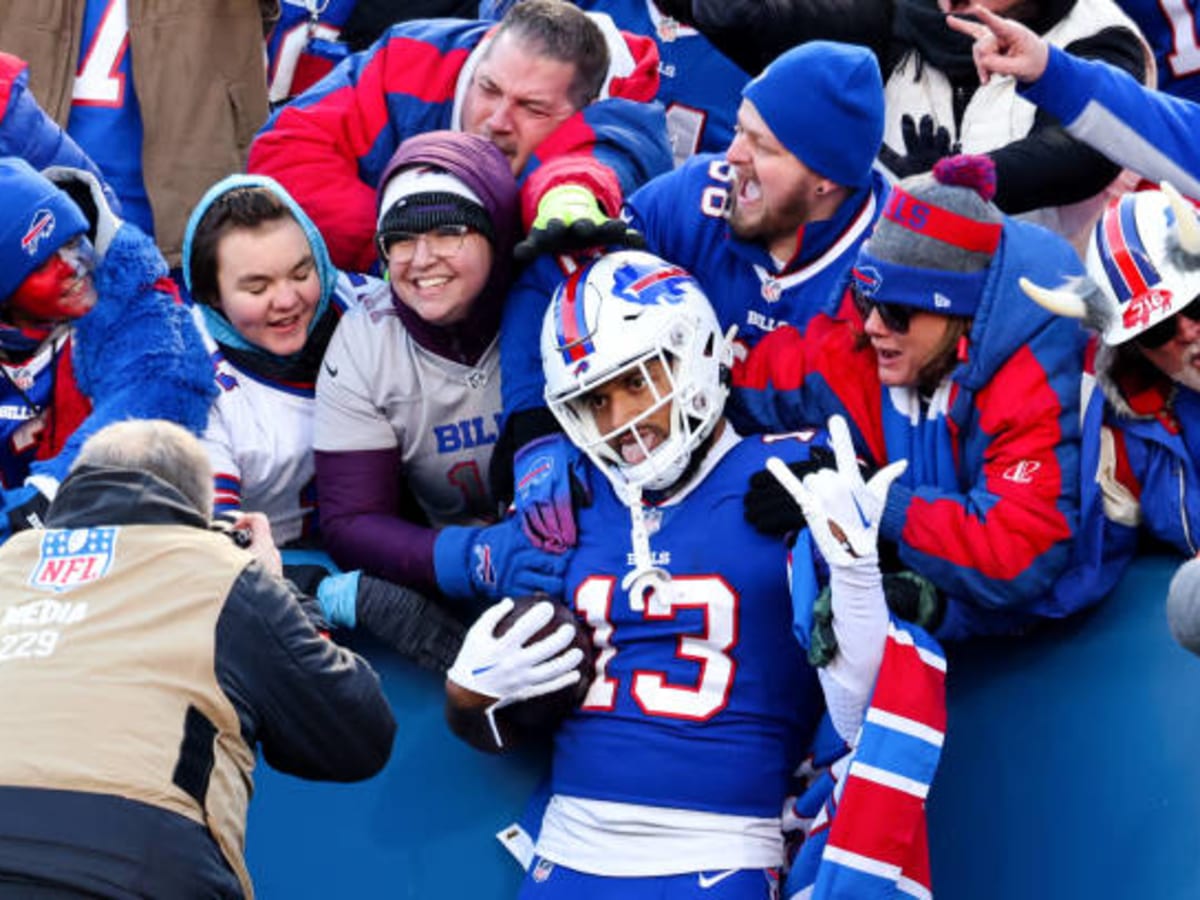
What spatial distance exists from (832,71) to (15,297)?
1777 mm

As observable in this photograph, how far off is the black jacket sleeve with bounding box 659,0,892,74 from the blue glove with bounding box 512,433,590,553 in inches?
57.0

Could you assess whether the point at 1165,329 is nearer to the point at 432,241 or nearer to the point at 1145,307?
the point at 1145,307

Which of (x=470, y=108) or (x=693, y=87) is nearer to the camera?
(x=470, y=108)

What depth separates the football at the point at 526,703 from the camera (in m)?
3.84

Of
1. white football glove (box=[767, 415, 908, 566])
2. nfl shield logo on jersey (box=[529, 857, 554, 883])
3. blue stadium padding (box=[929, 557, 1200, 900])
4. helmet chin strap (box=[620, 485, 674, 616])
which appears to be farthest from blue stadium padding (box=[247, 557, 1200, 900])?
white football glove (box=[767, 415, 908, 566])

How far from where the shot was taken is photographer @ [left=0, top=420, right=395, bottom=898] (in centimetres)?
302

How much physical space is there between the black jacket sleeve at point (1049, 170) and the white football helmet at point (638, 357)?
3.00 feet

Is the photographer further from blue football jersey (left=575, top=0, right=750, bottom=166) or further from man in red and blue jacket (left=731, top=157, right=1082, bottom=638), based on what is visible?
blue football jersey (left=575, top=0, right=750, bottom=166)

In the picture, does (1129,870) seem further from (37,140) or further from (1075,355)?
(37,140)

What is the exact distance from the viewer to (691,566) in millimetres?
3846

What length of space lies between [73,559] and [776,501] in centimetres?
126

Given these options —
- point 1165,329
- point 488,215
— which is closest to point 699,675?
point 1165,329

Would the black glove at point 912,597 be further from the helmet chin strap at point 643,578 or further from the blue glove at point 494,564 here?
the blue glove at point 494,564

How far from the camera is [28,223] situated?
4359 mm
